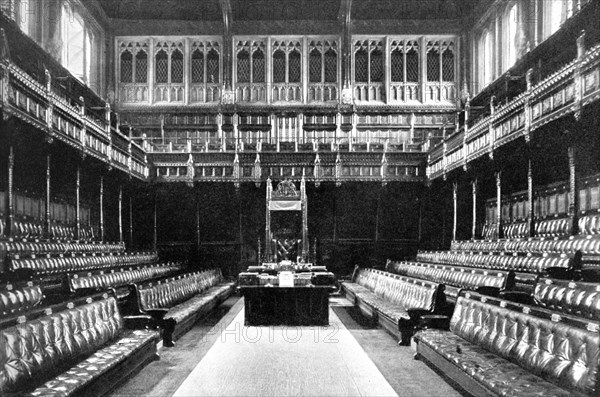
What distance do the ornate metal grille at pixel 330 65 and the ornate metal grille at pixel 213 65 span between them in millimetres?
3986

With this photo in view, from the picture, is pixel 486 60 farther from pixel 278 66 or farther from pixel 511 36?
pixel 278 66

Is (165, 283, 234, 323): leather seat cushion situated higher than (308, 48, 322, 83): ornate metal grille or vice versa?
(308, 48, 322, 83): ornate metal grille

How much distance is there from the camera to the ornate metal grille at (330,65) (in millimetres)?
21062

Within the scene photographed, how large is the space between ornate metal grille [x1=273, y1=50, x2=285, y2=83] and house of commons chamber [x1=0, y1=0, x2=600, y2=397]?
0.32 feet

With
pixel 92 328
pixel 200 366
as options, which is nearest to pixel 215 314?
pixel 200 366

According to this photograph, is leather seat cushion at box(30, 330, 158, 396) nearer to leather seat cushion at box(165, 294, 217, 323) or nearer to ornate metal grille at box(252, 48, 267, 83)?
leather seat cushion at box(165, 294, 217, 323)

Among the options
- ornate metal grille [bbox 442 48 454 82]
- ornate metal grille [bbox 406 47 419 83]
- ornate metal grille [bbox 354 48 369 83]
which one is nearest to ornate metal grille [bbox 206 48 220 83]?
ornate metal grille [bbox 354 48 369 83]

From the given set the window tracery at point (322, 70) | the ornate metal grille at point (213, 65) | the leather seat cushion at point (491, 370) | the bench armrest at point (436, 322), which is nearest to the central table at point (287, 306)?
the bench armrest at point (436, 322)

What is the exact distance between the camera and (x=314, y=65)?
21.2 metres

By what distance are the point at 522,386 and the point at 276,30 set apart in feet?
61.3

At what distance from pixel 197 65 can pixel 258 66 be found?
224cm

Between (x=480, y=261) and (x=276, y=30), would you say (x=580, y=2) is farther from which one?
(x=276, y=30)

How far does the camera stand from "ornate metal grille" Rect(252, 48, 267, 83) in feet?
69.2

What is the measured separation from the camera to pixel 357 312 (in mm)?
11500
